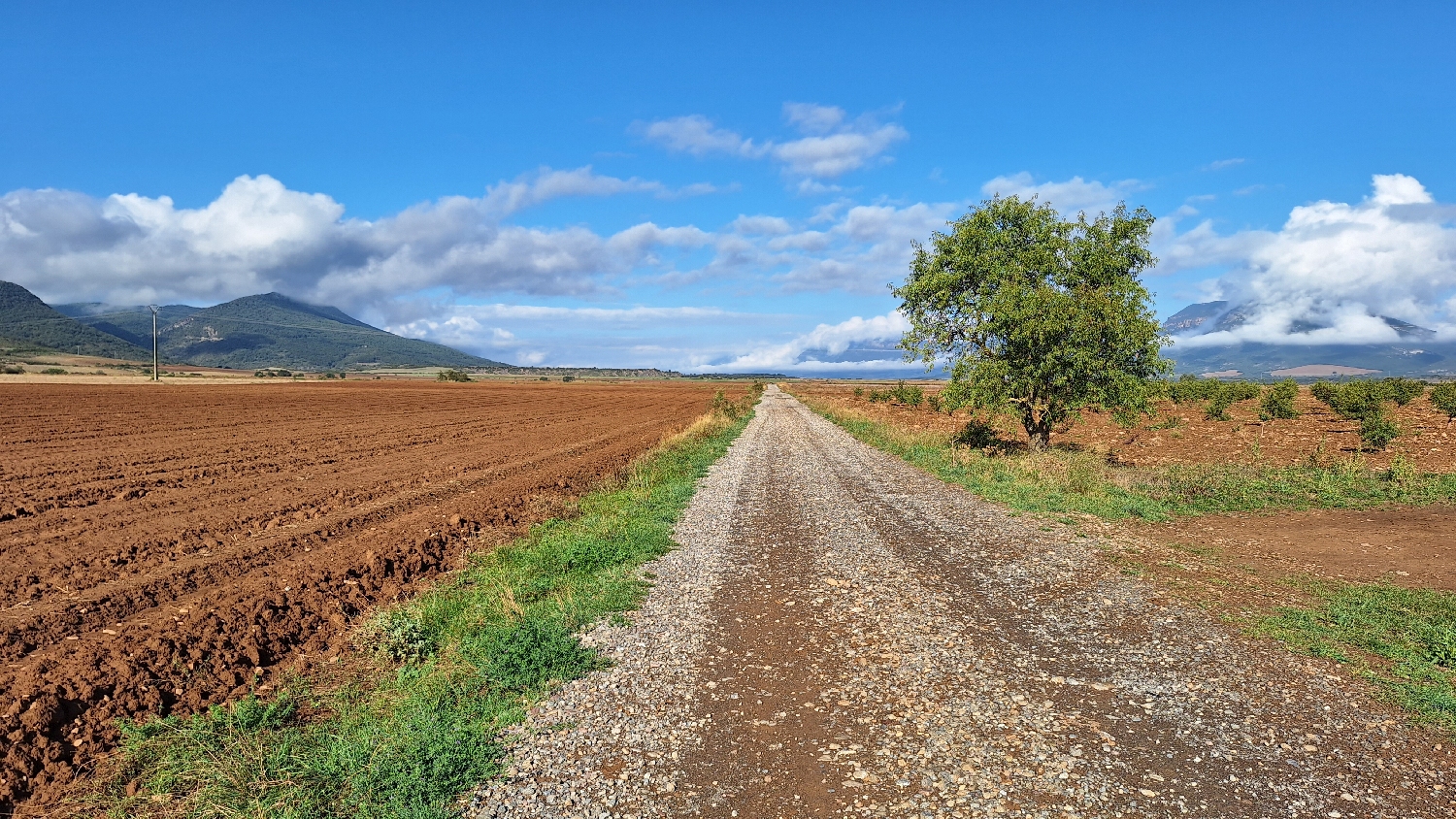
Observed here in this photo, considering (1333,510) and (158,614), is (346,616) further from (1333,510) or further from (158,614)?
(1333,510)

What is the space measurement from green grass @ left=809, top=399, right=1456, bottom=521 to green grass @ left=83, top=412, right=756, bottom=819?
476 inches

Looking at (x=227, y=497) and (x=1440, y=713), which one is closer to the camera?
(x=1440, y=713)

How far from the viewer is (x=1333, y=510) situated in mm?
15484

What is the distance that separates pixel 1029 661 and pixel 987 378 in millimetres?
18355

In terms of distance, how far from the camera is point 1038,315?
903 inches

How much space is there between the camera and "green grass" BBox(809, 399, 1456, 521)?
16.2m

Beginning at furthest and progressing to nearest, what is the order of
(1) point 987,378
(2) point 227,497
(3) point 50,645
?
(1) point 987,378 < (2) point 227,497 < (3) point 50,645

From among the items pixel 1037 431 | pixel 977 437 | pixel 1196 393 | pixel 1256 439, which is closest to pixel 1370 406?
pixel 1256 439

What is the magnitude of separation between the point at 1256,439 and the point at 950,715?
33.7m

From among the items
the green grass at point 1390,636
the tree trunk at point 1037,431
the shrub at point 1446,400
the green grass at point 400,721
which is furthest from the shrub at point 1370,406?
the green grass at point 400,721

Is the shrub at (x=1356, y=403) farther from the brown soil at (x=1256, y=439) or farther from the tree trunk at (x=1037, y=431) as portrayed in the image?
the tree trunk at (x=1037, y=431)

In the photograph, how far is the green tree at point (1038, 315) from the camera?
73.9 ft

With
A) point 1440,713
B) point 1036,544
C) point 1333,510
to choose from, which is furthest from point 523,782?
point 1333,510

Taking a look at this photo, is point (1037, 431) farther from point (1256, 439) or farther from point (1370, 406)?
point (1370, 406)
